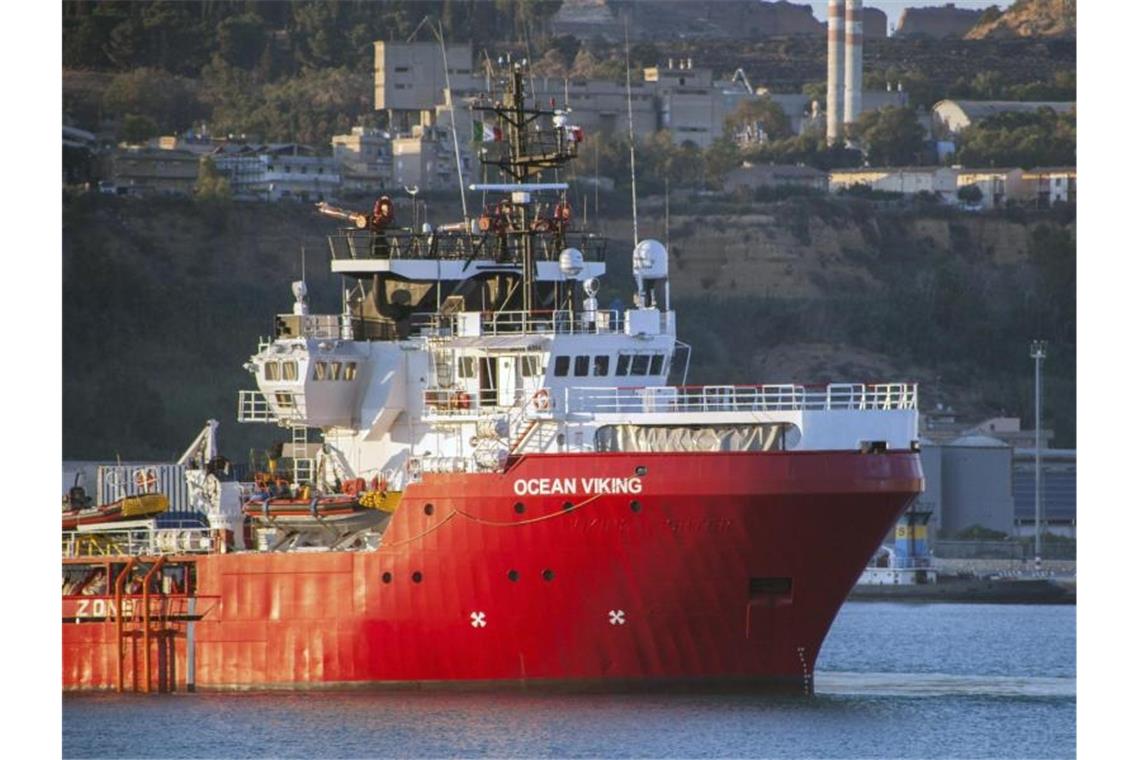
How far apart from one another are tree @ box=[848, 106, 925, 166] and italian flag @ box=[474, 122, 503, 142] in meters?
119

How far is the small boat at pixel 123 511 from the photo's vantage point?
54531 mm

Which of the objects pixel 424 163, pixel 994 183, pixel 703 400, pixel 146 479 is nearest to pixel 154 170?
pixel 424 163

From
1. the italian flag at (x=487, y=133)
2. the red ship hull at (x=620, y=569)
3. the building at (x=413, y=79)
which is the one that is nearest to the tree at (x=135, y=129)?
the building at (x=413, y=79)

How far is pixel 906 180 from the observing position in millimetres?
166500

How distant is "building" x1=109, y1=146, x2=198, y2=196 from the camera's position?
140500 mm

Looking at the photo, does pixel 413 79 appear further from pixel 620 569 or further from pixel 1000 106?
pixel 620 569

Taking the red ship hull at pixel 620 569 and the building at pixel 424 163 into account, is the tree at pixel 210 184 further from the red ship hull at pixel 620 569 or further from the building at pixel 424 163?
the red ship hull at pixel 620 569

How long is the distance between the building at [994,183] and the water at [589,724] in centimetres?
11061

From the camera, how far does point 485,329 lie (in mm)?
53125

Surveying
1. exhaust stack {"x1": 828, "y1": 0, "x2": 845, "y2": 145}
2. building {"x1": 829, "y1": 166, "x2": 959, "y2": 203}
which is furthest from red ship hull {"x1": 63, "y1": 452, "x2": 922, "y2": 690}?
exhaust stack {"x1": 828, "y1": 0, "x2": 845, "y2": 145}

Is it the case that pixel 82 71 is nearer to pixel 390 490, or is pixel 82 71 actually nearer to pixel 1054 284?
pixel 1054 284

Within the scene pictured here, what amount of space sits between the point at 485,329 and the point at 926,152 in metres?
126

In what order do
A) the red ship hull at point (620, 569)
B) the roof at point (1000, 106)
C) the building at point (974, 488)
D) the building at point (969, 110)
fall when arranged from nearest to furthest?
the red ship hull at point (620, 569)
the building at point (974, 488)
the roof at point (1000, 106)
the building at point (969, 110)

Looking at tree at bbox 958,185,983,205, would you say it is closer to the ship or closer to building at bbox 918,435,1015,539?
building at bbox 918,435,1015,539
